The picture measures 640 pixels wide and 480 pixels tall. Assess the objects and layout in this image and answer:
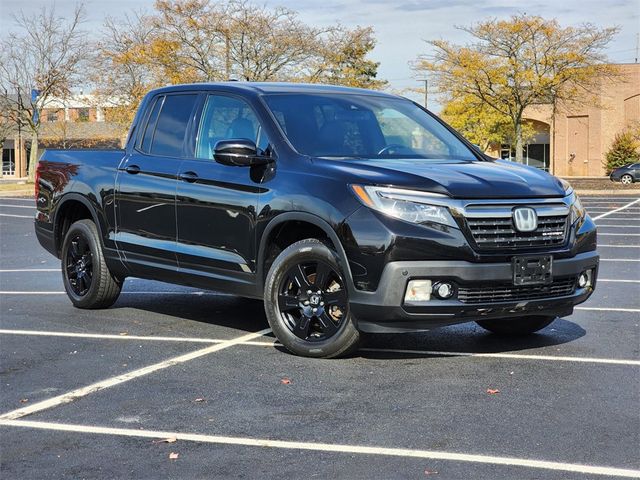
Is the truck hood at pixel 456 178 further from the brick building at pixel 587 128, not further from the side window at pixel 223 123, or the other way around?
the brick building at pixel 587 128

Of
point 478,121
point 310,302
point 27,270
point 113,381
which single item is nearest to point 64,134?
point 478,121

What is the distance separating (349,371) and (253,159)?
167 cm

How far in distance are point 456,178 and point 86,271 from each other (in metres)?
4.05

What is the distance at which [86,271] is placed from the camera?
9297 mm

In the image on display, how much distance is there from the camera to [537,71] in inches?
1817

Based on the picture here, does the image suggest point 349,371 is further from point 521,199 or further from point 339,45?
point 339,45

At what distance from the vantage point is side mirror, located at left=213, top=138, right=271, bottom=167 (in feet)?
23.5

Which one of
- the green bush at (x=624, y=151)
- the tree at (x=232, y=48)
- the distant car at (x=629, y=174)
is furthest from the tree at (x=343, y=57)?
the green bush at (x=624, y=151)

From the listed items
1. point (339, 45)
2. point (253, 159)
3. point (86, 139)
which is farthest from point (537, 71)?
point (253, 159)

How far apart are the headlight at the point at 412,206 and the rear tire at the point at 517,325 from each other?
5.38 feet

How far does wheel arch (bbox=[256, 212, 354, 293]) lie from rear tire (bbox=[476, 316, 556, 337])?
5.73ft

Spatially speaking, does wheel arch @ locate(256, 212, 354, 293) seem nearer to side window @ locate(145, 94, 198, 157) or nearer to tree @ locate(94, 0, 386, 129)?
side window @ locate(145, 94, 198, 157)

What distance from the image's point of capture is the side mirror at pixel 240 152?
23.5 feet

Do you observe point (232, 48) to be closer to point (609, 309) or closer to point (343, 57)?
point (343, 57)
